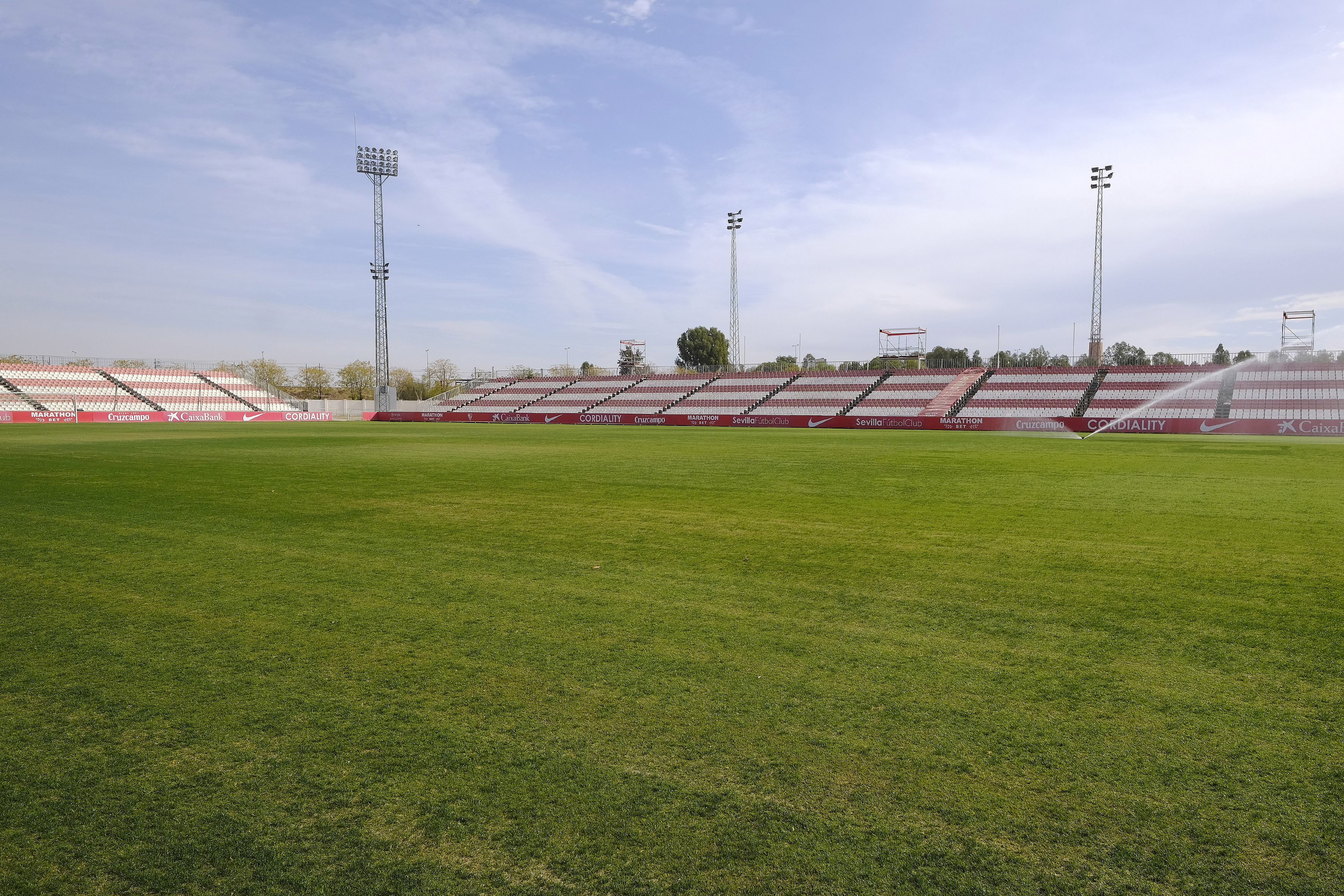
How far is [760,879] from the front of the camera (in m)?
2.07

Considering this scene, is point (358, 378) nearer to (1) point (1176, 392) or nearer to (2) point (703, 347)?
(2) point (703, 347)

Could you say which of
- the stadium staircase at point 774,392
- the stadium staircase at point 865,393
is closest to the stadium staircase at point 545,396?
the stadium staircase at point 774,392

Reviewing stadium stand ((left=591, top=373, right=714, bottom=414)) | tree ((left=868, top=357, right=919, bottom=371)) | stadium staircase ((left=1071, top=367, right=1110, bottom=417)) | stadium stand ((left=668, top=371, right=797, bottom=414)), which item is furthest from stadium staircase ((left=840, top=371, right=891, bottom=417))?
stadium stand ((left=591, top=373, right=714, bottom=414))

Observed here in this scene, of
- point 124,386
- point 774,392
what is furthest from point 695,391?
point 124,386

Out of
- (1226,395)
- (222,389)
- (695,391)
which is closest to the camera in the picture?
(1226,395)

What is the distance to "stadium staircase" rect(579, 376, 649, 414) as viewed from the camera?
57250mm

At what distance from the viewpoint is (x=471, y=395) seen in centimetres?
6600

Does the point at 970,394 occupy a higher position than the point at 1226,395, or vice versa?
the point at 970,394

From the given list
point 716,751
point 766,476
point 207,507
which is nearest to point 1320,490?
point 766,476

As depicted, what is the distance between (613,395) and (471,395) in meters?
14.2

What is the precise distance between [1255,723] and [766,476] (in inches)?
392

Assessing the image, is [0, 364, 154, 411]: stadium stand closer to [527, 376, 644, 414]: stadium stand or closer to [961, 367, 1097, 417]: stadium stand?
[527, 376, 644, 414]: stadium stand

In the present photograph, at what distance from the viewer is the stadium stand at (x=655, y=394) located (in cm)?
5584

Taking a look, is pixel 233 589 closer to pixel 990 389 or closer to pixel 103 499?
pixel 103 499
